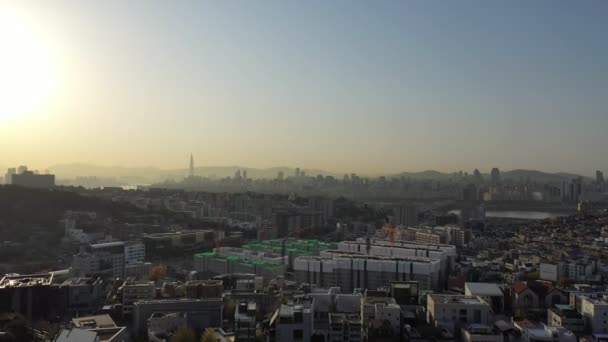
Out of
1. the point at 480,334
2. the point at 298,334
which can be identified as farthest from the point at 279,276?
the point at 480,334

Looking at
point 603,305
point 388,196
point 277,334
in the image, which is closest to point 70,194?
point 277,334

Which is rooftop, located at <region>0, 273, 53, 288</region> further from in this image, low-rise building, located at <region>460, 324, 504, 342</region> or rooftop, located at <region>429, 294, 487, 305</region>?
low-rise building, located at <region>460, 324, 504, 342</region>

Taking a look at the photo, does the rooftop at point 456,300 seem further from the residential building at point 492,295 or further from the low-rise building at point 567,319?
the low-rise building at point 567,319

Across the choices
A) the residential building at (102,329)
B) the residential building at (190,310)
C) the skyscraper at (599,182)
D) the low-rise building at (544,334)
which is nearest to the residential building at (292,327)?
the residential building at (190,310)

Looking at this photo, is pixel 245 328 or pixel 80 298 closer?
pixel 245 328

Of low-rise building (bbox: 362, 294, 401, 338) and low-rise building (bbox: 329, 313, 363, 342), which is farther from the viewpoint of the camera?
low-rise building (bbox: 362, 294, 401, 338)

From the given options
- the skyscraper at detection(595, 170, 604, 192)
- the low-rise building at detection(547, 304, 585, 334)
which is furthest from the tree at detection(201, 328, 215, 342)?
the skyscraper at detection(595, 170, 604, 192)

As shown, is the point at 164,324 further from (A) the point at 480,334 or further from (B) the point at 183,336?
(A) the point at 480,334

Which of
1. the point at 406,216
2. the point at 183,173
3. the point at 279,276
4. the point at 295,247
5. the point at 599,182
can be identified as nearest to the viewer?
the point at 279,276

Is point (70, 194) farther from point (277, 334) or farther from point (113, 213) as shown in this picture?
point (277, 334)

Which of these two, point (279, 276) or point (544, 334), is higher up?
point (544, 334)
